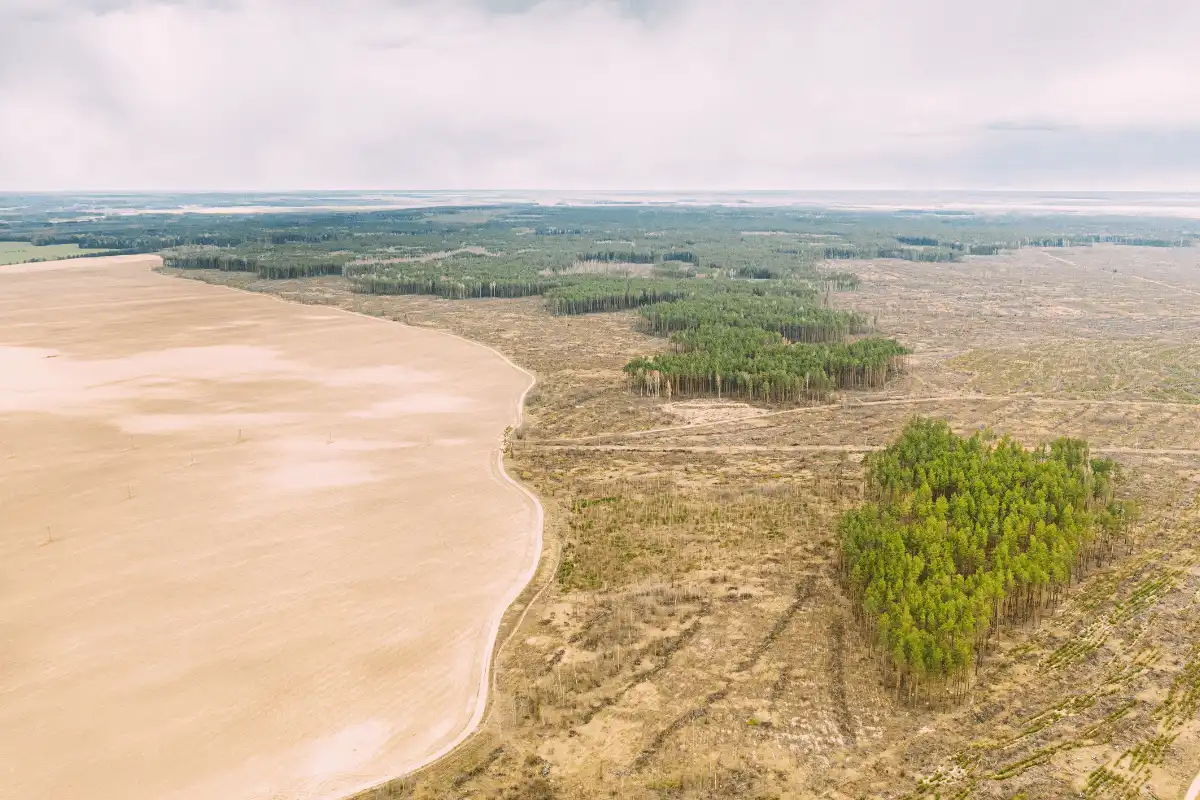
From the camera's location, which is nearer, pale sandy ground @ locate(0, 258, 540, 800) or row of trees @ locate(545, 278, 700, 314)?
pale sandy ground @ locate(0, 258, 540, 800)

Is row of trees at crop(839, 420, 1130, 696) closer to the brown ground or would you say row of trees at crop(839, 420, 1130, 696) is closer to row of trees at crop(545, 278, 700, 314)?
the brown ground

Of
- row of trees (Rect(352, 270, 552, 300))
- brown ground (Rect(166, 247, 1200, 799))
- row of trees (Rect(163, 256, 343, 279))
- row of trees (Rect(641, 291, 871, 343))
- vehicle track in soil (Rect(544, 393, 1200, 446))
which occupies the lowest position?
brown ground (Rect(166, 247, 1200, 799))

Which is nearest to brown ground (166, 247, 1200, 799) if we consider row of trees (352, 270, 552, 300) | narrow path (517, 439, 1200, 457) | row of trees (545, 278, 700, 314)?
narrow path (517, 439, 1200, 457)

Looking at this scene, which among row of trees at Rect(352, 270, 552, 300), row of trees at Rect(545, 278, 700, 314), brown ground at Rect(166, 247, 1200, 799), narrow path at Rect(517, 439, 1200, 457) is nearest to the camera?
brown ground at Rect(166, 247, 1200, 799)

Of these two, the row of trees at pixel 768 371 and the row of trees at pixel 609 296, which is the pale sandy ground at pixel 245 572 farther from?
the row of trees at pixel 609 296

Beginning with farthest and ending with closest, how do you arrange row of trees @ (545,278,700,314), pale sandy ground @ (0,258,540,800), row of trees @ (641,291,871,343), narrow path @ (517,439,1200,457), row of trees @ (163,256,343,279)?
1. row of trees @ (163,256,343,279)
2. row of trees @ (545,278,700,314)
3. row of trees @ (641,291,871,343)
4. narrow path @ (517,439,1200,457)
5. pale sandy ground @ (0,258,540,800)

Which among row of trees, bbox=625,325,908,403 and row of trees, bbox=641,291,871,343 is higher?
row of trees, bbox=641,291,871,343

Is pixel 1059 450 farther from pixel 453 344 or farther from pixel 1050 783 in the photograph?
pixel 453 344

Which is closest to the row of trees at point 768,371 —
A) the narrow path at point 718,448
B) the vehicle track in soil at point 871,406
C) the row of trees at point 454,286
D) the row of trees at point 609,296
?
the vehicle track in soil at point 871,406

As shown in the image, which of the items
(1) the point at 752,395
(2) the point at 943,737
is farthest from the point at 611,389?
(2) the point at 943,737
